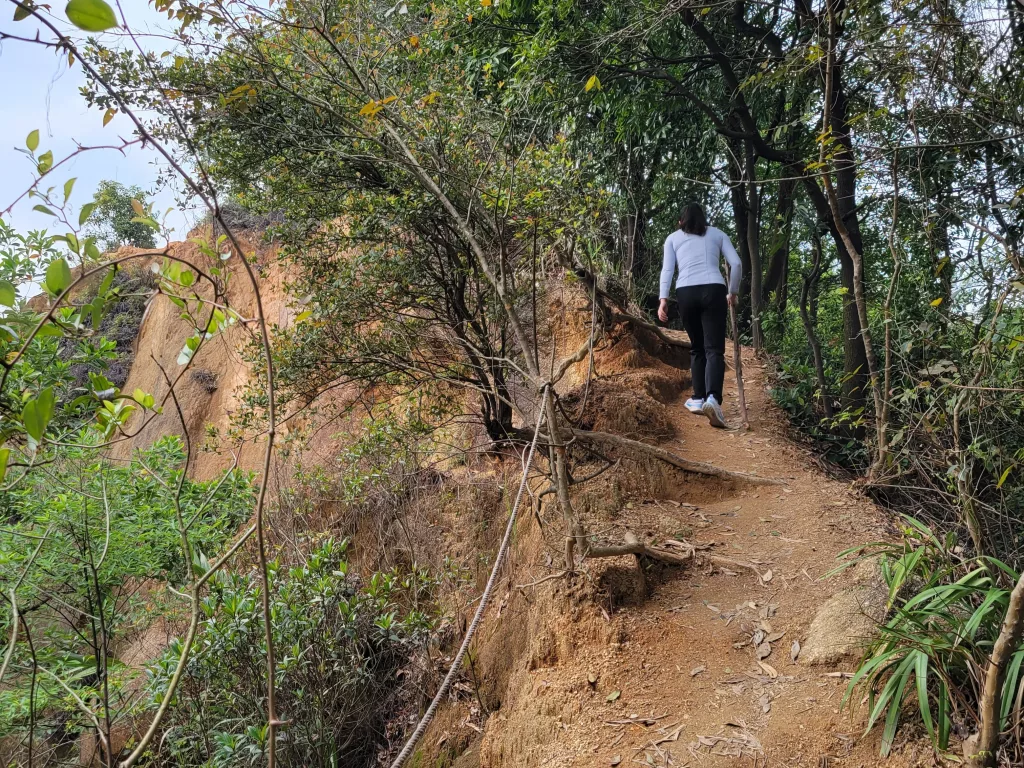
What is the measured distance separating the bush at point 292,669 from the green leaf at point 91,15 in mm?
4323

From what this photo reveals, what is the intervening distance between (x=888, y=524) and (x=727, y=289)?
2.73m

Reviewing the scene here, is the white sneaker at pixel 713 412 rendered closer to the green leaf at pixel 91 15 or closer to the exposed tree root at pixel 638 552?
the exposed tree root at pixel 638 552

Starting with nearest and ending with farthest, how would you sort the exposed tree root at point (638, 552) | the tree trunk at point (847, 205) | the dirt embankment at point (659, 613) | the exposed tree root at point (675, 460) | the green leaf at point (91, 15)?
the green leaf at point (91, 15), the dirt embankment at point (659, 613), the exposed tree root at point (638, 552), the tree trunk at point (847, 205), the exposed tree root at point (675, 460)

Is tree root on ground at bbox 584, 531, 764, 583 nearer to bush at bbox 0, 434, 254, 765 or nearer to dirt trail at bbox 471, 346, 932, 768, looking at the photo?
dirt trail at bbox 471, 346, 932, 768

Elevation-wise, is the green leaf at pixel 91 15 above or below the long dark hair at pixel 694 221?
below

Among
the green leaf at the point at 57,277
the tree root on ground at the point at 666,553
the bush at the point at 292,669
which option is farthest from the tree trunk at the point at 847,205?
the green leaf at the point at 57,277

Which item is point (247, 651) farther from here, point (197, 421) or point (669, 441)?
point (197, 421)

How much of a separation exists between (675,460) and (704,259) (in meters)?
1.97

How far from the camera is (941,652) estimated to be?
2969mm

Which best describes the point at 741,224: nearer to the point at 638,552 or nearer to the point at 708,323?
the point at 708,323

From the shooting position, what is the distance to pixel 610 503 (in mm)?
5551

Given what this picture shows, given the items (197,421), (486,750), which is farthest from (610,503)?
(197,421)

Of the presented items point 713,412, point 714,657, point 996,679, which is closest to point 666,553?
point 714,657

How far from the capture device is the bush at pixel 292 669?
16.0 ft
